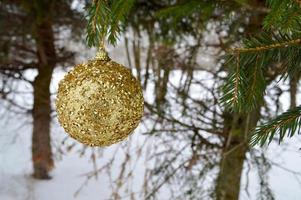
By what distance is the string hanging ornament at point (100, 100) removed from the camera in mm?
652

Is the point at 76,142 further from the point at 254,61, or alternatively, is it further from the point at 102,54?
the point at 254,61

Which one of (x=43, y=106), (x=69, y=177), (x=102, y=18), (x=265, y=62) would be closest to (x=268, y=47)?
(x=265, y=62)

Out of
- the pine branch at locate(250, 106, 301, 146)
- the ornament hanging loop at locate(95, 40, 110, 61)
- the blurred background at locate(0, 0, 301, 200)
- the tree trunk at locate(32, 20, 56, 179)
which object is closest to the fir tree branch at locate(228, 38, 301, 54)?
the pine branch at locate(250, 106, 301, 146)

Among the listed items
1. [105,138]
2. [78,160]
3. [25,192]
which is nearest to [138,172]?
[78,160]

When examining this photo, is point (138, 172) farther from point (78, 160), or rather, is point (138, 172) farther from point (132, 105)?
point (132, 105)

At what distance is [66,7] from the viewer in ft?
13.1

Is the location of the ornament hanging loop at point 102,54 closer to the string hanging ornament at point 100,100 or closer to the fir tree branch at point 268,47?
the string hanging ornament at point 100,100

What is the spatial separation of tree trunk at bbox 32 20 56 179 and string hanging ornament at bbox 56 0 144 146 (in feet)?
11.3

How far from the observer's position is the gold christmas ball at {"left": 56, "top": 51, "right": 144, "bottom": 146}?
2.14 ft

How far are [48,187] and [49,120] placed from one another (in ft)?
2.36

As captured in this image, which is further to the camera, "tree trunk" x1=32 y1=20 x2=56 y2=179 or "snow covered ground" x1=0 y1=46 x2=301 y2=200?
"tree trunk" x1=32 y1=20 x2=56 y2=179

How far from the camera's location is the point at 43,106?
445 centimetres

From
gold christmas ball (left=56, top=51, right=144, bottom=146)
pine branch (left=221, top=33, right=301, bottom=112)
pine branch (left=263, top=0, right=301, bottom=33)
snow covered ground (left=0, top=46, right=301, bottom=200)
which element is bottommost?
gold christmas ball (left=56, top=51, right=144, bottom=146)

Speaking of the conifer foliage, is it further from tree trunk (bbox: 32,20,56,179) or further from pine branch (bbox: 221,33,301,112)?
tree trunk (bbox: 32,20,56,179)
